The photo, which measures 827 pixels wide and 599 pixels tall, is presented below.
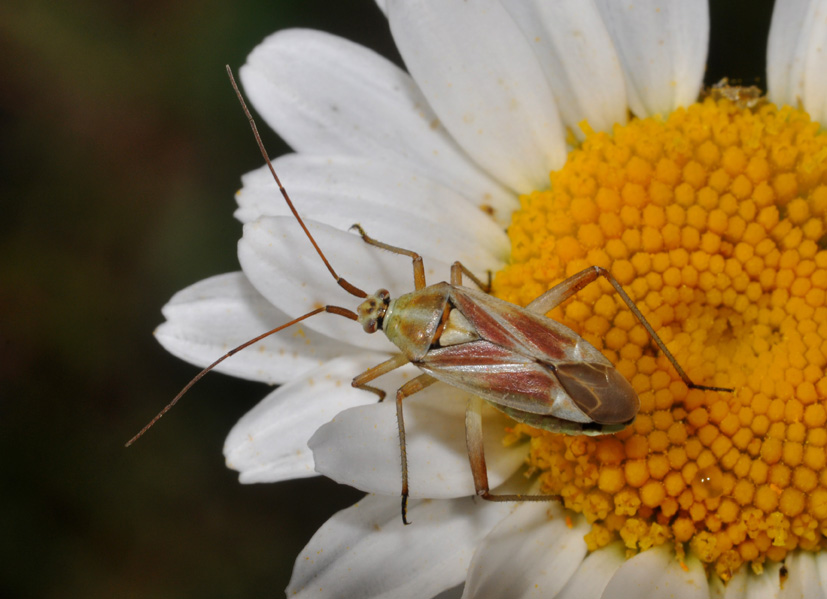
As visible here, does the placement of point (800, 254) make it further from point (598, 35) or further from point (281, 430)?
point (281, 430)

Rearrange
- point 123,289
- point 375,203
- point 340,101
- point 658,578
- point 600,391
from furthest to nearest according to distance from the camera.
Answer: point 123,289, point 340,101, point 375,203, point 658,578, point 600,391

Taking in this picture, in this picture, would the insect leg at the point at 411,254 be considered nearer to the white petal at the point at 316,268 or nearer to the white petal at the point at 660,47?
the white petal at the point at 316,268

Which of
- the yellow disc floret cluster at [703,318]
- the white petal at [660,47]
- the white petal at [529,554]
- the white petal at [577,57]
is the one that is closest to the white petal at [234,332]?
the yellow disc floret cluster at [703,318]

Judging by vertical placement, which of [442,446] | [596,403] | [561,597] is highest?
[596,403]

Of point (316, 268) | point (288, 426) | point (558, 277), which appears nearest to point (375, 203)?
point (316, 268)

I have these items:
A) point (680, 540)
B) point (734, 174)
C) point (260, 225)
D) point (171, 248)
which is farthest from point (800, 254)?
point (171, 248)

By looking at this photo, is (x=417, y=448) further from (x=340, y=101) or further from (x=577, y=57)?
(x=577, y=57)
